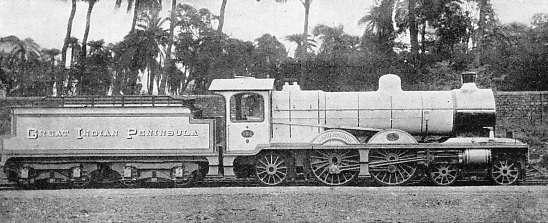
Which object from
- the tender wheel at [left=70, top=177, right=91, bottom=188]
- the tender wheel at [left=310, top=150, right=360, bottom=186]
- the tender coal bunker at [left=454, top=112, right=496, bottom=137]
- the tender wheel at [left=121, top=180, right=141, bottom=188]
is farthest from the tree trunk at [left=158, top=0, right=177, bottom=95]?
the tender coal bunker at [left=454, top=112, right=496, bottom=137]

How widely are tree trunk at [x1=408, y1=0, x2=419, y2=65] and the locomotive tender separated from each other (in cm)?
242

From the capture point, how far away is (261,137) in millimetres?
11352

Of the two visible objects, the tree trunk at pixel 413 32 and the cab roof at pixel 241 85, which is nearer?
the cab roof at pixel 241 85

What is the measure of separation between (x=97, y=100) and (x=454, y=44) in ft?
28.3

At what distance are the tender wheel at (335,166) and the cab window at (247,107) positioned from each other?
4.77ft

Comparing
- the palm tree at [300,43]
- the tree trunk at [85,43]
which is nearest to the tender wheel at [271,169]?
the palm tree at [300,43]

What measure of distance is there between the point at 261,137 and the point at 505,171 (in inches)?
195

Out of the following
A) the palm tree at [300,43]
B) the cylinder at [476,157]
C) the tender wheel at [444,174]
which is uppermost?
the palm tree at [300,43]

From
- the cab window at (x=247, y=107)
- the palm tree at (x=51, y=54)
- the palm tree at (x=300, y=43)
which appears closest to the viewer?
the cab window at (x=247, y=107)

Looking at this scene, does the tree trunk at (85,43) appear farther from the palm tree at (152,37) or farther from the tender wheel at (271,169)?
the tender wheel at (271,169)

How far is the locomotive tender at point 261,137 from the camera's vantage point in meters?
11.2

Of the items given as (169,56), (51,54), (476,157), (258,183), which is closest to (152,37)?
(169,56)

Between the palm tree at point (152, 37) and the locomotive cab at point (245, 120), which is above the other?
the palm tree at point (152, 37)

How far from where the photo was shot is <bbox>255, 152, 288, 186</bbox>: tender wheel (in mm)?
11297
